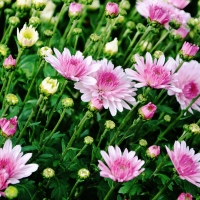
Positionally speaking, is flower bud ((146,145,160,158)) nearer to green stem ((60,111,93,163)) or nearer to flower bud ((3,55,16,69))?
green stem ((60,111,93,163))

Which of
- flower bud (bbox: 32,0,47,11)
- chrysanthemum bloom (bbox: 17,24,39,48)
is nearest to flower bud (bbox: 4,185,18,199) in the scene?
chrysanthemum bloom (bbox: 17,24,39,48)

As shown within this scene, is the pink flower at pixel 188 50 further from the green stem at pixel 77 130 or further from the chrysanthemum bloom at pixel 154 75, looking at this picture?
the green stem at pixel 77 130

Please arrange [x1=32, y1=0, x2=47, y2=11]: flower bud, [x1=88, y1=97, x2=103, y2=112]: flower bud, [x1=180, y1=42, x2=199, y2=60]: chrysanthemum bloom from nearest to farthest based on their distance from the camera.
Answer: [x1=88, y1=97, x2=103, y2=112]: flower bud, [x1=180, y1=42, x2=199, y2=60]: chrysanthemum bloom, [x1=32, y1=0, x2=47, y2=11]: flower bud

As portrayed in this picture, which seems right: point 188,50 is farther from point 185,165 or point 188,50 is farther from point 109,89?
point 185,165

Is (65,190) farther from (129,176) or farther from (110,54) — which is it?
(110,54)

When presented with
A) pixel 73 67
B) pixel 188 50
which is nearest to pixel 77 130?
pixel 73 67

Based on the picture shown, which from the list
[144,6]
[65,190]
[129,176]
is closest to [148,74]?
[129,176]
